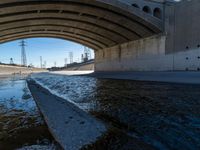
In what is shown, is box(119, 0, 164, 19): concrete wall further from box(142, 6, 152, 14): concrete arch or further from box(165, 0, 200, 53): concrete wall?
box(165, 0, 200, 53): concrete wall

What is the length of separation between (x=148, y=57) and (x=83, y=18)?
549 inches

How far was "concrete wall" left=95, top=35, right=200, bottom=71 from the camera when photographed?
99.9 ft

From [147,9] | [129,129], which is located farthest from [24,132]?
[147,9]

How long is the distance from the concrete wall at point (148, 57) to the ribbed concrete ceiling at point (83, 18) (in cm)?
185

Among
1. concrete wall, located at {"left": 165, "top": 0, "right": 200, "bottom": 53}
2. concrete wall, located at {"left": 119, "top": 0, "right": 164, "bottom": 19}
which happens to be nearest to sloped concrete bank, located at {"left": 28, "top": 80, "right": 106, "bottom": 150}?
concrete wall, located at {"left": 165, "top": 0, "right": 200, "bottom": 53}

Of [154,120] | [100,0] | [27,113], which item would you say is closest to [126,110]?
[154,120]

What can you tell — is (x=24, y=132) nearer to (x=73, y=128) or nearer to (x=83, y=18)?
(x=73, y=128)

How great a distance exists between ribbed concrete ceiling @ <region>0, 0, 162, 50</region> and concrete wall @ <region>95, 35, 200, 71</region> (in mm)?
1848

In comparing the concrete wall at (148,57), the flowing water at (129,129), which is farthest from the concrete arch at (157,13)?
the flowing water at (129,129)

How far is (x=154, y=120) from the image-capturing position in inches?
294

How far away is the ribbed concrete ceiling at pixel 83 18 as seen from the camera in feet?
103

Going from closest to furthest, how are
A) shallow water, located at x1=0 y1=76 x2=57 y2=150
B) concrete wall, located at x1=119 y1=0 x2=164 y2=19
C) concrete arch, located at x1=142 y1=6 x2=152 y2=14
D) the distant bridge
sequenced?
1. shallow water, located at x1=0 y1=76 x2=57 y2=150
2. the distant bridge
3. concrete wall, located at x1=119 y1=0 x2=164 y2=19
4. concrete arch, located at x1=142 y1=6 x2=152 y2=14

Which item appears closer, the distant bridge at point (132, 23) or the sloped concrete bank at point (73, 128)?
the sloped concrete bank at point (73, 128)

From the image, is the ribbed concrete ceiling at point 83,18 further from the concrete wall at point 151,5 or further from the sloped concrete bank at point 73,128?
the sloped concrete bank at point 73,128
